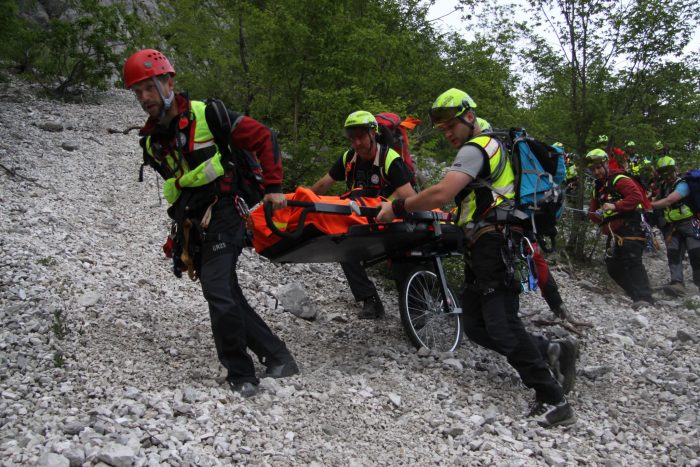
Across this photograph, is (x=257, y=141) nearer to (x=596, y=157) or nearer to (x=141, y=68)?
(x=141, y=68)

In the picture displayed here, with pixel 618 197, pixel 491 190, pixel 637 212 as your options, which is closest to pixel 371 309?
pixel 491 190

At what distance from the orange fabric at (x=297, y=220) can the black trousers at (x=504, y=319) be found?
1.11 metres

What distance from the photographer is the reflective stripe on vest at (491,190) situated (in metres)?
4.59

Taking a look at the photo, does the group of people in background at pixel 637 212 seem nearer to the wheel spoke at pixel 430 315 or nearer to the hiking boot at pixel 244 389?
the wheel spoke at pixel 430 315

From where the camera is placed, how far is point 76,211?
8648 millimetres

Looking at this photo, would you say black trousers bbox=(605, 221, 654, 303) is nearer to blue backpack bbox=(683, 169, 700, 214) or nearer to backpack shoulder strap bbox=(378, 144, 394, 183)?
blue backpack bbox=(683, 169, 700, 214)

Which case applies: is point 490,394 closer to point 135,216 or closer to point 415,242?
point 415,242

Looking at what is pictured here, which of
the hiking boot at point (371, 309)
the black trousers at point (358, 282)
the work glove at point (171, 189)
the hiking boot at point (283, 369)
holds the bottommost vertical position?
the hiking boot at point (283, 369)

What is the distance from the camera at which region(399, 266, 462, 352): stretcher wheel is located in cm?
611

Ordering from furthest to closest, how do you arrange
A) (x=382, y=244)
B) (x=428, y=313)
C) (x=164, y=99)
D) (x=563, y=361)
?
1. (x=428, y=313)
2. (x=382, y=244)
3. (x=563, y=361)
4. (x=164, y=99)

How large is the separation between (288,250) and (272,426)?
164 cm

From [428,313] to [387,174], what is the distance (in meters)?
1.49

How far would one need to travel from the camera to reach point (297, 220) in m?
5.13

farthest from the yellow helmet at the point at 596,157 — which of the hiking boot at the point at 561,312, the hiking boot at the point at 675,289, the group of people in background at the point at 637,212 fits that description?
the hiking boot at the point at 561,312
